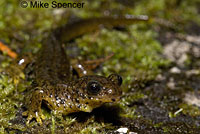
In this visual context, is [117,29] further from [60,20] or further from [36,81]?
[36,81]

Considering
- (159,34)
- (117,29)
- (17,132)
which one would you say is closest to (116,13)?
(117,29)

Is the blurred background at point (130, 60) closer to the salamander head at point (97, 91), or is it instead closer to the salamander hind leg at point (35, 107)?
the salamander hind leg at point (35, 107)

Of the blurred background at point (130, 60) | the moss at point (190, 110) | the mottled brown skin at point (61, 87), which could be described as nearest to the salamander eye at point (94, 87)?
the mottled brown skin at point (61, 87)

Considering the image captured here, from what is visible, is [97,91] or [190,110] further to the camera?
[190,110]

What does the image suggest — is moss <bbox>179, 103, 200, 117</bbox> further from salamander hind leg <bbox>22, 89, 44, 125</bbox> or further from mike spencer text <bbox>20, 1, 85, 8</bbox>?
mike spencer text <bbox>20, 1, 85, 8</bbox>

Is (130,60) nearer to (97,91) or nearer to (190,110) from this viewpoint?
(190,110)

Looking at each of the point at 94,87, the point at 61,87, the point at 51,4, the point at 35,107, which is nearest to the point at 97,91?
the point at 94,87

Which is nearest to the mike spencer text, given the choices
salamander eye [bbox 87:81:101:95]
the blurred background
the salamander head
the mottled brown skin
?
the blurred background
